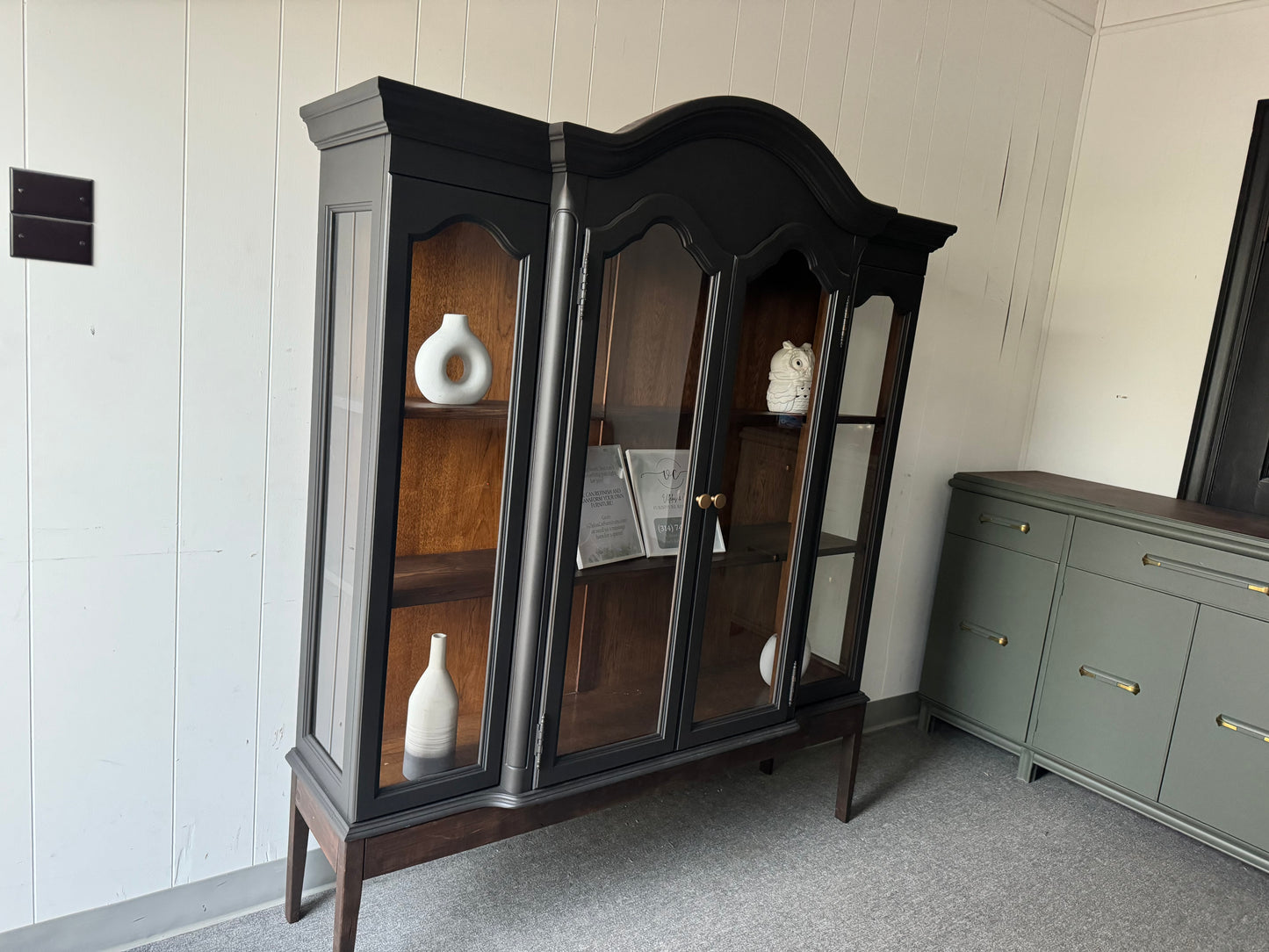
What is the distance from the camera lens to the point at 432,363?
1.46 metres

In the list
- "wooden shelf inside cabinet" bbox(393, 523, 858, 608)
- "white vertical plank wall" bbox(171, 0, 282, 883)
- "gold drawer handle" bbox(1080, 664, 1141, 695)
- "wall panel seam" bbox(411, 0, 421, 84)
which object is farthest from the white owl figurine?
"gold drawer handle" bbox(1080, 664, 1141, 695)

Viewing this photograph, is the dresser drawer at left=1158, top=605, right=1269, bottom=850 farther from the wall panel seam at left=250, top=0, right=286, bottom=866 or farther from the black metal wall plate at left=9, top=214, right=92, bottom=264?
the black metal wall plate at left=9, top=214, right=92, bottom=264

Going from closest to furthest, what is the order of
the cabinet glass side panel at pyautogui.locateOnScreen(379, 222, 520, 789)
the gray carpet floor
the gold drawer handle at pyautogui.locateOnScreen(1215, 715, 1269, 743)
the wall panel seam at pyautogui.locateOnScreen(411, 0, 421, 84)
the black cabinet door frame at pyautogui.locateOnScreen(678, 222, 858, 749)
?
the cabinet glass side panel at pyautogui.locateOnScreen(379, 222, 520, 789)
the wall panel seam at pyautogui.locateOnScreen(411, 0, 421, 84)
the black cabinet door frame at pyautogui.locateOnScreen(678, 222, 858, 749)
the gray carpet floor
the gold drawer handle at pyautogui.locateOnScreen(1215, 715, 1269, 743)

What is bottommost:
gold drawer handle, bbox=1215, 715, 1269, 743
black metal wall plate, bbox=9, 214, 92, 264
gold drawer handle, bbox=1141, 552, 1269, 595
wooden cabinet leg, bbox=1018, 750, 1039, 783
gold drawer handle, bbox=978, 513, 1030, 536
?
wooden cabinet leg, bbox=1018, 750, 1039, 783

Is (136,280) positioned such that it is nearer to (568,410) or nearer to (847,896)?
(568,410)

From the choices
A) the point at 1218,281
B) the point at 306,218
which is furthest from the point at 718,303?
the point at 1218,281

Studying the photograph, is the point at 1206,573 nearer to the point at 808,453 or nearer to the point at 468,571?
the point at 808,453

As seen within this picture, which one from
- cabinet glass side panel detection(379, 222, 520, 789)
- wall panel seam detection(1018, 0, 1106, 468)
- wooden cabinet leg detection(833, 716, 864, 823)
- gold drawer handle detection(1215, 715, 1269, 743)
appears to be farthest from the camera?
wall panel seam detection(1018, 0, 1106, 468)

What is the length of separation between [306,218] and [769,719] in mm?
1453

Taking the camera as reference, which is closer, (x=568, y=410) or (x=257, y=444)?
(x=568, y=410)

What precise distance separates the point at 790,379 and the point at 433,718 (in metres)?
1.00

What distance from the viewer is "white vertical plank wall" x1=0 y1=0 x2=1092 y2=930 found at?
142 cm

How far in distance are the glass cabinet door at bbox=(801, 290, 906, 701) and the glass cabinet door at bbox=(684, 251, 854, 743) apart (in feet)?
0.52

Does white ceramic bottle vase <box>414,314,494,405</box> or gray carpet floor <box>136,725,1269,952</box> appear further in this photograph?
gray carpet floor <box>136,725,1269,952</box>
